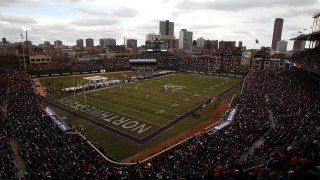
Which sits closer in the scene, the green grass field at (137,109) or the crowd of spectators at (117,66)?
the green grass field at (137,109)

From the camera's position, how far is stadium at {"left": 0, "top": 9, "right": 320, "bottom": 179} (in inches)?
585

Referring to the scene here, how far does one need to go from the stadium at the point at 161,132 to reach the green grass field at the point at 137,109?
0.15 m

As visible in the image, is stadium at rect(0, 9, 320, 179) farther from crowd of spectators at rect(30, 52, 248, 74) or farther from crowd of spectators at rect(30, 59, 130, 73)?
crowd of spectators at rect(30, 52, 248, 74)

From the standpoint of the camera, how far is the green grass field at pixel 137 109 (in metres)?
28.7

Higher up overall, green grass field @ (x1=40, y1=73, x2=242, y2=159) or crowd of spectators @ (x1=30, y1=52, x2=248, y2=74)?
crowd of spectators @ (x1=30, y1=52, x2=248, y2=74)

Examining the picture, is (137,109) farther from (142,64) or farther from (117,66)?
(142,64)

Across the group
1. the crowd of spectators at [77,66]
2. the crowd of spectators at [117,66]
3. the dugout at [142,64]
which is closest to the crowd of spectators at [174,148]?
the crowd of spectators at [77,66]

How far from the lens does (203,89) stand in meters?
58.0

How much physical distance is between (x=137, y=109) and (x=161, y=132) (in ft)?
33.5

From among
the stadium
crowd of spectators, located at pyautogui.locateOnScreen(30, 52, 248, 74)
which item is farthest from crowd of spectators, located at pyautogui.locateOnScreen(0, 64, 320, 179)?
crowd of spectators, located at pyautogui.locateOnScreen(30, 52, 248, 74)

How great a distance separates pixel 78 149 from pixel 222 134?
14.6 meters

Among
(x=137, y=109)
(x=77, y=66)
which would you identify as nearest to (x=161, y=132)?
(x=137, y=109)

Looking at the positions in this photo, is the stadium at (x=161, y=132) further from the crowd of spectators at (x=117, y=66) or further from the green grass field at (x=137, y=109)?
the crowd of spectators at (x=117, y=66)

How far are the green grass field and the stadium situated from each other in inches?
6.0
